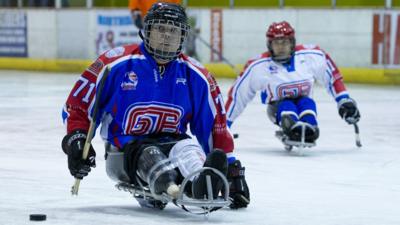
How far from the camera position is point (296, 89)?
7992 millimetres

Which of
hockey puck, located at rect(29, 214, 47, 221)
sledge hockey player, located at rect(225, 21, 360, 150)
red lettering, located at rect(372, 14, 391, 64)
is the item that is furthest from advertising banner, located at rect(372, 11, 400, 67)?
hockey puck, located at rect(29, 214, 47, 221)

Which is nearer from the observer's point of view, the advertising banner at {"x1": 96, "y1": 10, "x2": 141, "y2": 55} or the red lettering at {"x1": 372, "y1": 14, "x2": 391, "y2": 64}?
the red lettering at {"x1": 372, "y1": 14, "x2": 391, "y2": 64}

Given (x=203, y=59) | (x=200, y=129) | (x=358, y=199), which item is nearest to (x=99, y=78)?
(x=200, y=129)

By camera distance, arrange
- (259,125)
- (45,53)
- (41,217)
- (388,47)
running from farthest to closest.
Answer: (45,53), (388,47), (259,125), (41,217)

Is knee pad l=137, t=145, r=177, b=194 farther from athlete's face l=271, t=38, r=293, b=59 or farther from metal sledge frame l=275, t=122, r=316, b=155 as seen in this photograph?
athlete's face l=271, t=38, r=293, b=59

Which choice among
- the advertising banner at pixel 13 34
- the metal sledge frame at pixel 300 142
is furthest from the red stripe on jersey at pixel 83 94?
the advertising banner at pixel 13 34

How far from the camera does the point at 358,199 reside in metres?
5.45

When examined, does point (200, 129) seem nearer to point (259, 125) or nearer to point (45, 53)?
point (259, 125)

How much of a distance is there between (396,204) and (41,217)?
175 cm

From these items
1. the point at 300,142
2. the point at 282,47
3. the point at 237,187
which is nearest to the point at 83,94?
the point at 237,187

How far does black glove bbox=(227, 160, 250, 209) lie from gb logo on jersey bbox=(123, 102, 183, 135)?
1.04ft

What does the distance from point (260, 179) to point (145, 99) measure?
1.69 m

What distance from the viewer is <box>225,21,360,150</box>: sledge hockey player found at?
7.86 meters

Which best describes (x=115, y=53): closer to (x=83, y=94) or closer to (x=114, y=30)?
(x=83, y=94)
